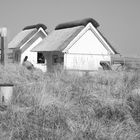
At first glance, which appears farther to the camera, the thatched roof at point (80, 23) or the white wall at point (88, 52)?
the thatched roof at point (80, 23)

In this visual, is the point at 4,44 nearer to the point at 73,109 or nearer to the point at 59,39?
the point at 73,109

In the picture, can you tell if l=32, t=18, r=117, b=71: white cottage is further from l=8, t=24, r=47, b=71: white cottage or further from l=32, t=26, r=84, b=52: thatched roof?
l=8, t=24, r=47, b=71: white cottage

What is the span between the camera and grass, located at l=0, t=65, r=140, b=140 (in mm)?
5984

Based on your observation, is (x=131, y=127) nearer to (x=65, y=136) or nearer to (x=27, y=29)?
(x=65, y=136)

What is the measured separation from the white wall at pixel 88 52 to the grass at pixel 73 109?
1132cm

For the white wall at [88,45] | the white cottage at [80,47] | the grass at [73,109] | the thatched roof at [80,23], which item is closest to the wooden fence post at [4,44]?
the grass at [73,109]

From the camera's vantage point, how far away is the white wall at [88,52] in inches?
854

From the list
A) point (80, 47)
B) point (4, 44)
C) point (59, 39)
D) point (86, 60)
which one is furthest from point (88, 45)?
point (4, 44)

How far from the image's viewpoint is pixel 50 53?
77.6ft

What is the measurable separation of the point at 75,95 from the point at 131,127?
1904mm

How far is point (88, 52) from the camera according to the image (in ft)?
74.6

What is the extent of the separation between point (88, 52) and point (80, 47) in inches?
29.9

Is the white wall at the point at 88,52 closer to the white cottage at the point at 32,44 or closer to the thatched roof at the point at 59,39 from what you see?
the thatched roof at the point at 59,39

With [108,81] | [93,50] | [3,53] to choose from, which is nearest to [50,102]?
[108,81]
